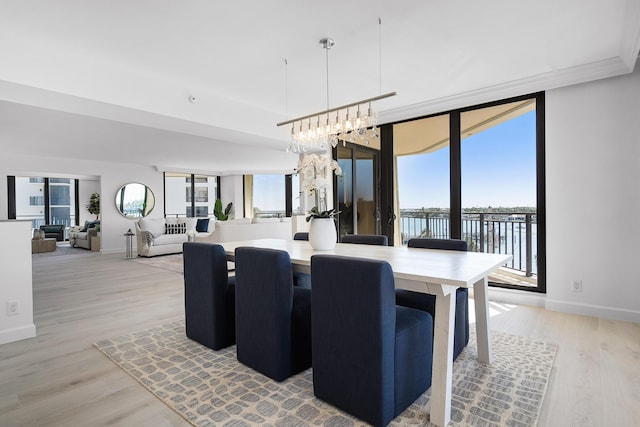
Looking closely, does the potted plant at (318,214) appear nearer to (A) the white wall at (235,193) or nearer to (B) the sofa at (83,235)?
(B) the sofa at (83,235)

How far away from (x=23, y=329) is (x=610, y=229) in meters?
5.47

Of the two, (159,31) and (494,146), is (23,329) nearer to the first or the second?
(159,31)

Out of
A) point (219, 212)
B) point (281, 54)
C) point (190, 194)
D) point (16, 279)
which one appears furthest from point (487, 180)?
point (190, 194)

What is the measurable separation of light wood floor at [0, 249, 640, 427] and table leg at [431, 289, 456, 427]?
56 cm

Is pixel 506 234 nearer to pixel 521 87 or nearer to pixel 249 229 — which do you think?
pixel 521 87

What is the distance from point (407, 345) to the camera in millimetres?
1731

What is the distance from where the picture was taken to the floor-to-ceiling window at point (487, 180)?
12.4 feet

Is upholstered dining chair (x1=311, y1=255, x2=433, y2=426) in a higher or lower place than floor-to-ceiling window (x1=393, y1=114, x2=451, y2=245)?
lower

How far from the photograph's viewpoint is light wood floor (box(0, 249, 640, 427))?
174cm

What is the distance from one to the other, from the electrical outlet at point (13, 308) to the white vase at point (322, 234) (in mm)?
2596

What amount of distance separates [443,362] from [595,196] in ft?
9.18

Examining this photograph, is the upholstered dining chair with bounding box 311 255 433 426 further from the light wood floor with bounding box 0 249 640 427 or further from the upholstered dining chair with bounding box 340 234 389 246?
the upholstered dining chair with bounding box 340 234 389 246

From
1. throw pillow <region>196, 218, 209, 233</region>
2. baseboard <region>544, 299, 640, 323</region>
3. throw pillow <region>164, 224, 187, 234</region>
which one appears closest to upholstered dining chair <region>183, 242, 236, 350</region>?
baseboard <region>544, 299, 640, 323</region>

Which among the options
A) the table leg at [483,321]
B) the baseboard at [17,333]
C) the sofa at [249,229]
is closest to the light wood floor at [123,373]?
the baseboard at [17,333]
